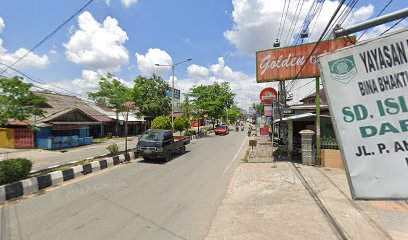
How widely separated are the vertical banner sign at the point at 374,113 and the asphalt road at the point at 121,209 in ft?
11.4

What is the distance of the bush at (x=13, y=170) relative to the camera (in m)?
7.72

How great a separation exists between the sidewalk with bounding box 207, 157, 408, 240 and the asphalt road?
22.8 inches

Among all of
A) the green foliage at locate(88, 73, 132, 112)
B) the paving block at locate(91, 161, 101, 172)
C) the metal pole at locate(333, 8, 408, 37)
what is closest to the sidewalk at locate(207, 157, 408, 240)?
the metal pole at locate(333, 8, 408, 37)

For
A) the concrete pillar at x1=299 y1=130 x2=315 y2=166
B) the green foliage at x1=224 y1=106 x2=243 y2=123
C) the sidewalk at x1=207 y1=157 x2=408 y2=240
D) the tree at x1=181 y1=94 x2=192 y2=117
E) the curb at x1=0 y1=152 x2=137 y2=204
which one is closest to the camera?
the sidewalk at x1=207 y1=157 x2=408 y2=240

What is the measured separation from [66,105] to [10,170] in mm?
25779

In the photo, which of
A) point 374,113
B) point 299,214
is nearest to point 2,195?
point 299,214

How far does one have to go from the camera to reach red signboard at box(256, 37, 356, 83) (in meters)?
12.5

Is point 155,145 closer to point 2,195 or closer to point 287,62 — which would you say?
point 2,195

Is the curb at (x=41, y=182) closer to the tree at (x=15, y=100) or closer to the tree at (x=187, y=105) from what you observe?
the tree at (x=15, y=100)

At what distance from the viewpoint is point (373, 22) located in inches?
100

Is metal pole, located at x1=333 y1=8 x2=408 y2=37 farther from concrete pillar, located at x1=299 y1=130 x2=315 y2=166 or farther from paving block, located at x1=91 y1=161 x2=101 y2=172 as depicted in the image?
paving block, located at x1=91 y1=161 x2=101 y2=172

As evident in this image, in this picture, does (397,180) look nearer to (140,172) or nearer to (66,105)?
(140,172)

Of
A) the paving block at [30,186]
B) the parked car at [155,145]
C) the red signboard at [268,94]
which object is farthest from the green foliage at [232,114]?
the paving block at [30,186]

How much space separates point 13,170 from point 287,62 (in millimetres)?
13438
